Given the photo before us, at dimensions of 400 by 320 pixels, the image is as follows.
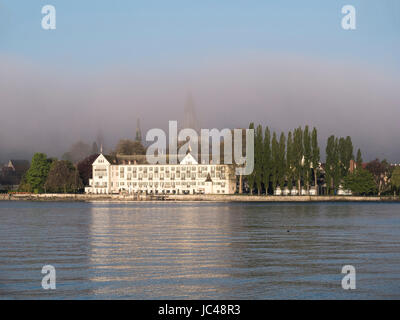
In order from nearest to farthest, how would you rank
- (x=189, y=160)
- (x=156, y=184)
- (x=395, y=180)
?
(x=395, y=180) → (x=189, y=160) → (x=156, y=184)

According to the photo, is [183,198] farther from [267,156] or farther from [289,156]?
[289,156]

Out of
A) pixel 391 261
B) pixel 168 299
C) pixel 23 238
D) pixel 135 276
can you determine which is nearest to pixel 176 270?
pixel 135 276

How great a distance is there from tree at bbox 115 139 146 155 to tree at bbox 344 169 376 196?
56120mm

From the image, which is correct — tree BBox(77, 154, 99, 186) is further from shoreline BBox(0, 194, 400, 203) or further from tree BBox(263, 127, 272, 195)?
tree BBox(263, 127, 272, 195)

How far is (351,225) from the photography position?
1754 inches

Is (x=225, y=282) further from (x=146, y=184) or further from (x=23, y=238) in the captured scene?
(x=146, y=184)

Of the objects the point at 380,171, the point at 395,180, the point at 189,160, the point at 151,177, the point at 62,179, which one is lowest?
the point at 395,180

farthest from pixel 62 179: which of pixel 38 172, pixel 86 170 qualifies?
pixel 86 170

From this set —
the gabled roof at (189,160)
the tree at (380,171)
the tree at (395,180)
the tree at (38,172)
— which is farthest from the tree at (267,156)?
the tree at (38,172)

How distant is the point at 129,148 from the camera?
13950cm

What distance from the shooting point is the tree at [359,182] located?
3853 inches

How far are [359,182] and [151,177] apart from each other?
142 ft

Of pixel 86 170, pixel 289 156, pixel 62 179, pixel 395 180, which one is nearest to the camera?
pixel 289 156
